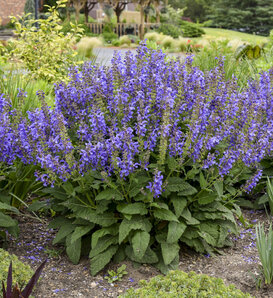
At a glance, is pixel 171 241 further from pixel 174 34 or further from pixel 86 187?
pixel 174 34

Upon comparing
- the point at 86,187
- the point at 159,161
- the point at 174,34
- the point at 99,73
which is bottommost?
the point at 174,34

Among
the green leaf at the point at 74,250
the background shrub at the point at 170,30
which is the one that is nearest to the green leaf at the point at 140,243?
the green leaf at the point at 74,250

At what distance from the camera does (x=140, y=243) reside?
10.3 feet

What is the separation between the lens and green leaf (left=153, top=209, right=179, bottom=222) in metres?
3.17

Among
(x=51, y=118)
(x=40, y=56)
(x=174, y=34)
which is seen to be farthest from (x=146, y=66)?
(x=174, y=34)

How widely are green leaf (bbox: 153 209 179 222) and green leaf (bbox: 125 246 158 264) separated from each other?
32 cm

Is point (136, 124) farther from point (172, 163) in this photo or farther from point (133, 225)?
point (133, 225)

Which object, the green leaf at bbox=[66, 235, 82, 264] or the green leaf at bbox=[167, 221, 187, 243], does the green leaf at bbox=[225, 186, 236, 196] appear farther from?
the green leaf at bbox=[66, 235, 82, 264]

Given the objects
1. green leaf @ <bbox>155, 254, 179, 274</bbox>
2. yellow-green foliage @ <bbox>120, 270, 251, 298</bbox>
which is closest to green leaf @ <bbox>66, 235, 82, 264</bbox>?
green leaf @ <bbox>155, 254, 179, 274</bbox>

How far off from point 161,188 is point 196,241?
0.67 metres

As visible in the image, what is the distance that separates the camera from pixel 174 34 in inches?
1232

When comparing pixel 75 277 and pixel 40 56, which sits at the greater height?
pixel 40 56

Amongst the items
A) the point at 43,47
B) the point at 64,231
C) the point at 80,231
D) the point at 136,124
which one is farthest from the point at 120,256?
the point at 43,47

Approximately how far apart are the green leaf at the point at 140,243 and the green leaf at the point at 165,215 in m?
0.16
